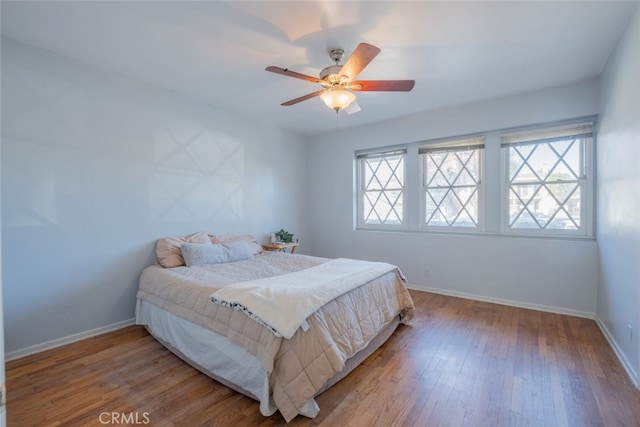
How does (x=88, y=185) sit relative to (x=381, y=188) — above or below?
below

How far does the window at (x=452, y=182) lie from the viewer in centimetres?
397

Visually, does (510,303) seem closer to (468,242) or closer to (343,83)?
(468,242)

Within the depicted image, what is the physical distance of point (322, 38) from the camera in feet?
7.83

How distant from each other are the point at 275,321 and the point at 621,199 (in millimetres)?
2858

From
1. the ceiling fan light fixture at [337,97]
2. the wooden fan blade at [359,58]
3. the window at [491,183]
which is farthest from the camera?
the window at [491,183]

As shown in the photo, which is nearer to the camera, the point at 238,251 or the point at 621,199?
the point at 621,199

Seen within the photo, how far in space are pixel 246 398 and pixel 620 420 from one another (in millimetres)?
2272

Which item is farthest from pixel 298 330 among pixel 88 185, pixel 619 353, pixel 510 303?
pixel 510 303

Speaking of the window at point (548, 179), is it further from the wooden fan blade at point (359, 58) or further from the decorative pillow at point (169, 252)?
the decorative pillow at point (169, 252)

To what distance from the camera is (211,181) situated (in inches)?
152

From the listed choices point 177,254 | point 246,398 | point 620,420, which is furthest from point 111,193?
point 620,420

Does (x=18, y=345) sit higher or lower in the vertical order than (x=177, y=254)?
lower

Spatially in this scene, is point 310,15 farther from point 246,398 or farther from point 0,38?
point 246,398

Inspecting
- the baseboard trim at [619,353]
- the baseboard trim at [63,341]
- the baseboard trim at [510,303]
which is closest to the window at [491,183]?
the baseboard trim at [510,303]
